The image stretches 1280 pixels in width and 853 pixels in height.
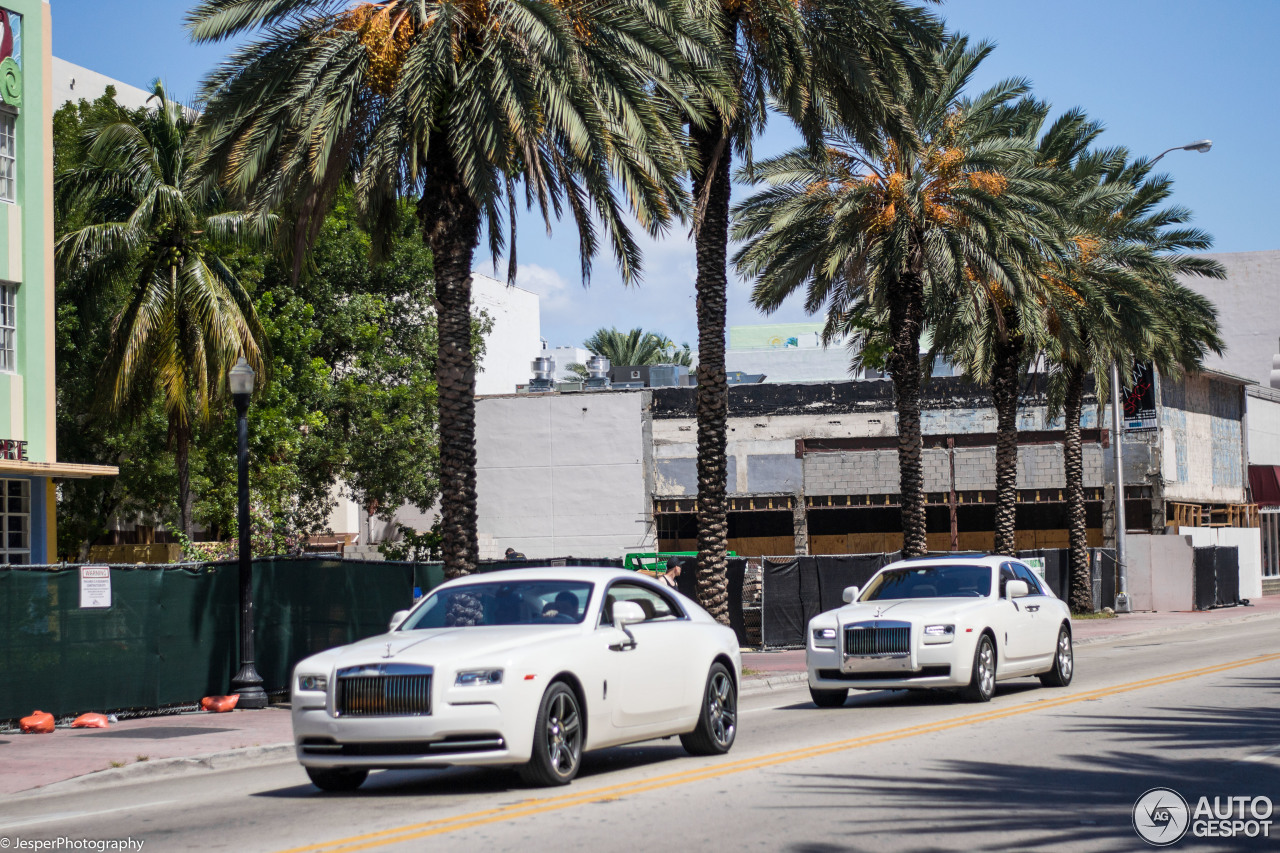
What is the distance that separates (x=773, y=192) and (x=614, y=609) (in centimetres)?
1993

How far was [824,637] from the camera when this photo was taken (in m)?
16.5


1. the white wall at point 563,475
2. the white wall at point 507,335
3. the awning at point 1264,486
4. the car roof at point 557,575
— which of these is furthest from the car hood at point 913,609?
the white wall at point 507,335

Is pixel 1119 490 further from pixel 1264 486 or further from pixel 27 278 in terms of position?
pixel 27 278

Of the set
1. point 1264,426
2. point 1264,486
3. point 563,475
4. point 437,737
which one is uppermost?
point 1264,426

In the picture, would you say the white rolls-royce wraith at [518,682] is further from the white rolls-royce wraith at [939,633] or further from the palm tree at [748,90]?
the palm tree at [748,90]

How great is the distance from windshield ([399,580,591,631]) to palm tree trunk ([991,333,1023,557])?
26586 mm

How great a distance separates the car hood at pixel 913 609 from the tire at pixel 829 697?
96 centimetres

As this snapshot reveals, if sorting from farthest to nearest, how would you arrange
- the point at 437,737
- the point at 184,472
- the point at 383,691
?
the point at 184,472 < the point at 383,691 < the point at 437,737

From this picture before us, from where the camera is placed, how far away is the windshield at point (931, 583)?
17347mm

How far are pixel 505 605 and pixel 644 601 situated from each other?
1.31 m

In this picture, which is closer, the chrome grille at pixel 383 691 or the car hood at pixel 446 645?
the chrome grille at pixel 383 691

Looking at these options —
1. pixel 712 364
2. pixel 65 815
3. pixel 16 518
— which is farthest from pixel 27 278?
pixel 65 815

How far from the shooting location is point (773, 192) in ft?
96.6

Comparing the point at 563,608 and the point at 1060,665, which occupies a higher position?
the point at 563,608
